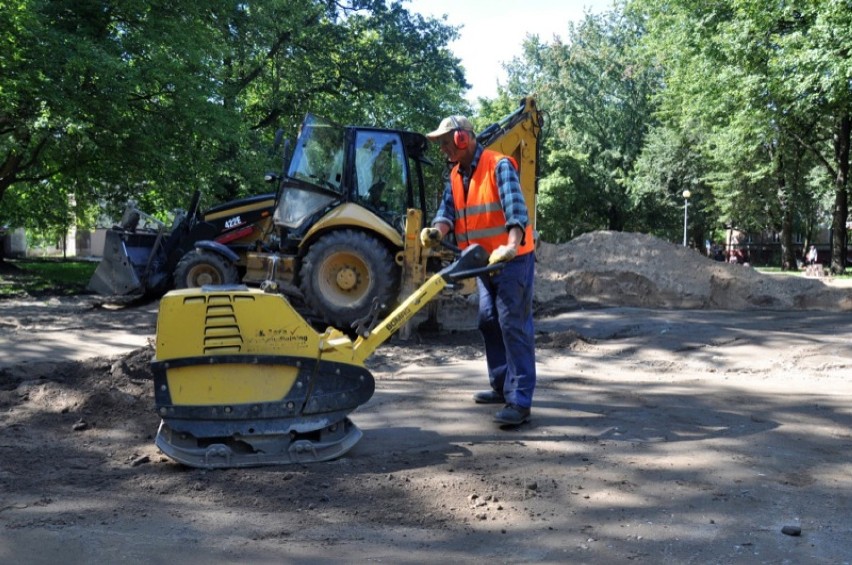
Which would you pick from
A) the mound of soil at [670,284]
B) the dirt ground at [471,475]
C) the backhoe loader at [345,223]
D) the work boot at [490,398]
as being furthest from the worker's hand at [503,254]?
the mound of soil at [670,284]

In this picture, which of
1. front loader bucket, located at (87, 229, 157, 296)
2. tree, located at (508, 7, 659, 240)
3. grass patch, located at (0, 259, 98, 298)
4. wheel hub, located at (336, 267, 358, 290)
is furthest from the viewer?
tree, located at (508, 7, 659, 240)

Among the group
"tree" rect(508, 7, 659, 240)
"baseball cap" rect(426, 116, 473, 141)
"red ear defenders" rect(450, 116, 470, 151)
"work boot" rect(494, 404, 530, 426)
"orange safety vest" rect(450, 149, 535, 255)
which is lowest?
"work boot" rect(494, 404, 530, 426)

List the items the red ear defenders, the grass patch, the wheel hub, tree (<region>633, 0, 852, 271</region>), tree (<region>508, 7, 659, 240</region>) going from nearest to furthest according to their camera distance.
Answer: the red ear defenders
the wheel hub
the grass patch
tree (<region>633, 0, 852, 271</region>)
tree (<region>508, 7, 659, 240</region>)

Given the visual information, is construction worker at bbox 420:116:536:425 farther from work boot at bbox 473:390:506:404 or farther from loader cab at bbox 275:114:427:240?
loader cab at bbox 275:114:427:240

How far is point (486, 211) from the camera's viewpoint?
5512mm

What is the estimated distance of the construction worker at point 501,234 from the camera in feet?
17.4

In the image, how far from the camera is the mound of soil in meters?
15.0

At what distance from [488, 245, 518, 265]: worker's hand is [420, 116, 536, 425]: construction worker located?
0.18 ft

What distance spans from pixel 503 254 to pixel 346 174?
5899 mm

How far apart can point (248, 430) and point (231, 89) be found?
1615 cm

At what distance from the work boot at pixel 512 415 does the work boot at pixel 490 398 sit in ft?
1.98

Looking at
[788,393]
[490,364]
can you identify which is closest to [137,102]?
[490,364]

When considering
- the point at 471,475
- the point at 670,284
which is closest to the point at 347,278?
the point at 471,475

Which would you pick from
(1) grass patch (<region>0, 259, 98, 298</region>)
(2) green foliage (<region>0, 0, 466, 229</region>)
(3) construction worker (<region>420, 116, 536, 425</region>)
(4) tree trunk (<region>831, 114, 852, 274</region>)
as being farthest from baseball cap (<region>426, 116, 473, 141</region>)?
(4) tree trunk (<region>831, 114, 852, 274</region>)
